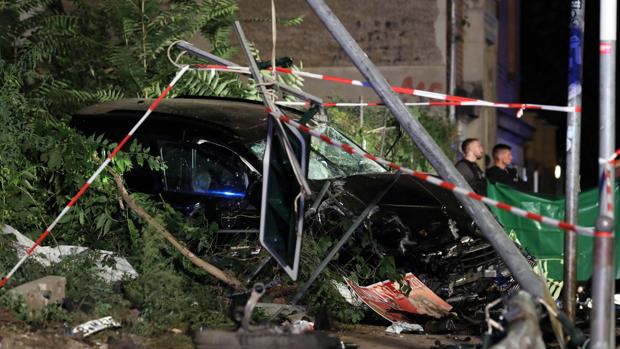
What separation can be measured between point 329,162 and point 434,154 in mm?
2813

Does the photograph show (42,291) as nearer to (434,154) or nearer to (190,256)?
(190,256)

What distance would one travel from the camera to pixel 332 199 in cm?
870

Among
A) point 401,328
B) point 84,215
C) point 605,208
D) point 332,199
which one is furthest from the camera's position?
point 84,215

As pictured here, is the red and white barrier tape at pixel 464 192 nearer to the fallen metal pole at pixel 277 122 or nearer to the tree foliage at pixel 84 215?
the fallen metal pole at pixel 277 122

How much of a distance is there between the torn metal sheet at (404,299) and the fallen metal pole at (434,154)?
198cm

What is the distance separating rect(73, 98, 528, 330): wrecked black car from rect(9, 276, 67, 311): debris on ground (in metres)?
1.87

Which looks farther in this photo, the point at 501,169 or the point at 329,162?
the point at 501,169

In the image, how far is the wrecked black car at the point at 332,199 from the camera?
29.1 feet

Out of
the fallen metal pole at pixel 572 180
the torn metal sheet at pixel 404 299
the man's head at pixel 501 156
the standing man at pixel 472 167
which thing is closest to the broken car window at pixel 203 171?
the torn metal sheet at pixel 404 299

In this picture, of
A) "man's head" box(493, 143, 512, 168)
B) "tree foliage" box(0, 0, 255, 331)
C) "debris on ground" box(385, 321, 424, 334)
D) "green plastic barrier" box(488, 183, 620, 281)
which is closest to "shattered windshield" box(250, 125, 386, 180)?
"tree foliage" box(0, 0, 255, 331)

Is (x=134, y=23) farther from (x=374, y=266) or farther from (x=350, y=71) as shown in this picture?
(x=350, y=71)

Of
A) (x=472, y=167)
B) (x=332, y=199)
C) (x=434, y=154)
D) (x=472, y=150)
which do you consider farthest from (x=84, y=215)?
(x=472, y=150)

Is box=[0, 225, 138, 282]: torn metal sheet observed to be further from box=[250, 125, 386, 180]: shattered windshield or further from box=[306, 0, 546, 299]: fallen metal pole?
box=[306, 0, 546, 299]: fallen metal pole

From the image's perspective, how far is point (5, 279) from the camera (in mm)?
7281
